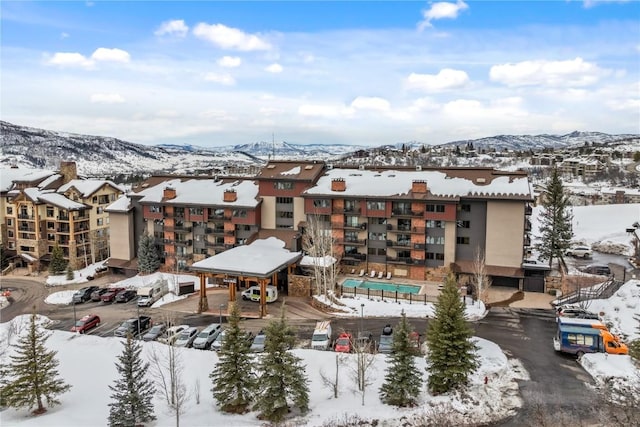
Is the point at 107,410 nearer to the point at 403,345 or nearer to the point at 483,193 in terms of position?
the point at 403,345

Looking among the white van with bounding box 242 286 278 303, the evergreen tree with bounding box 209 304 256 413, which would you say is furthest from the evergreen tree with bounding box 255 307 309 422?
the white van with bounding box 242 286 278 303

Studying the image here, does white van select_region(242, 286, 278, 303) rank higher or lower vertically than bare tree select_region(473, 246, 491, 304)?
lower

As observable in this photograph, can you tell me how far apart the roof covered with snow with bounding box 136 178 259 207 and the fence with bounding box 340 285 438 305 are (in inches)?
631

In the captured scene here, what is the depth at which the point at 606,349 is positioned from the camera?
31312mm

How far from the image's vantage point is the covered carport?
42.8 metres

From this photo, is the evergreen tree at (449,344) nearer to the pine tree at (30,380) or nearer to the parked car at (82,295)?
the pine tree at (30,380)

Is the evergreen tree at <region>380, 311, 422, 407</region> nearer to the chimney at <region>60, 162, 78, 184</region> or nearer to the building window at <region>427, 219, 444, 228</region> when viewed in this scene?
the building window at <region>427, 219, 444, 228</region>

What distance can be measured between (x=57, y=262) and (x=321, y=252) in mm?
38718

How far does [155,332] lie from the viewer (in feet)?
123

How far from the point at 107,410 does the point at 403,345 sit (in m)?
16.5

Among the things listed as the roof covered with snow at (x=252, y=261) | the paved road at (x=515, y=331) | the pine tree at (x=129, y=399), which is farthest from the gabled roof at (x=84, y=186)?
the pine tree at (x=129, y=399)

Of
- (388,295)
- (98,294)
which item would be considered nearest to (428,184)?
(388,295)

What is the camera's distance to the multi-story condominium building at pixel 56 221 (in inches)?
2680

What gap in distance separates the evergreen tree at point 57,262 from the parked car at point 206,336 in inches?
1414
